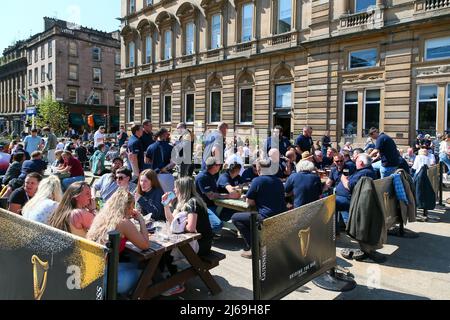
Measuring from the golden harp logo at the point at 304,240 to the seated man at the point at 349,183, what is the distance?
2562mm

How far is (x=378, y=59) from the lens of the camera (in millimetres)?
18250

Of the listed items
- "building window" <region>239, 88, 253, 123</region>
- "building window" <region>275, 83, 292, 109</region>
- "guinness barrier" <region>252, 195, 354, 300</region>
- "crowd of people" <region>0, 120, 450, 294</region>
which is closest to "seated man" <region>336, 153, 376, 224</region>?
"crowd of people" <region>0, 120, 450, 294</region>

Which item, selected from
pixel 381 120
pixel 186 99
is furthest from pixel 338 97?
pixel 186 99

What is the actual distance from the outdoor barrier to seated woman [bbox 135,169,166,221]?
7.91 ft

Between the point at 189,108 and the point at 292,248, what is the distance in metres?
26.6

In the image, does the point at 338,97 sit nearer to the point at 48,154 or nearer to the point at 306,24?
the point at 306,24

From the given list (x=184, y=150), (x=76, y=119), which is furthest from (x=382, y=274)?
(x=76, y=119)

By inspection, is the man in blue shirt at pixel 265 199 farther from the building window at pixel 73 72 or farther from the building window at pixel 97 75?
the building window at pixel 97 75

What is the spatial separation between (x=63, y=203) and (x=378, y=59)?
705 inches

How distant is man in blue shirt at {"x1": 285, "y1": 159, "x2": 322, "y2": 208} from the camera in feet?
19.9

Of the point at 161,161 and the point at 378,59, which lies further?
the point at 378,59

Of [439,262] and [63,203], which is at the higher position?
[63,203]
